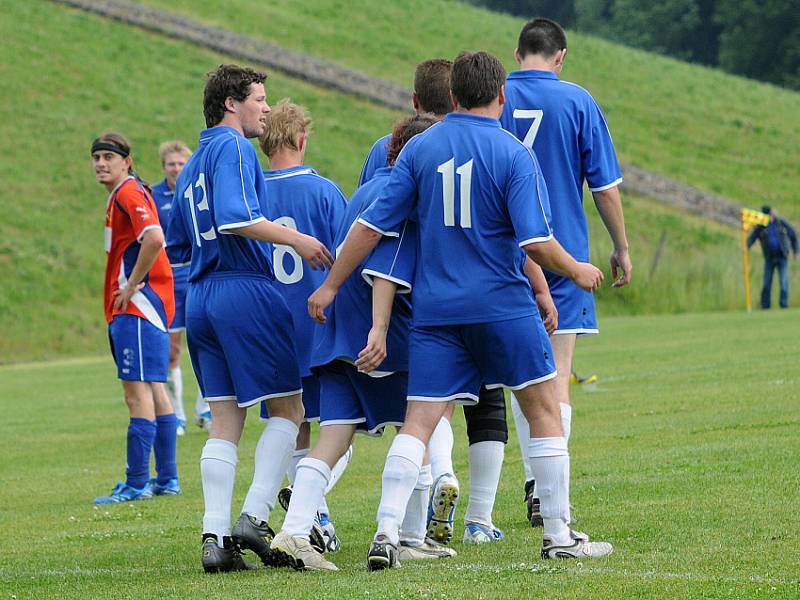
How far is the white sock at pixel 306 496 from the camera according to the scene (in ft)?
20.2

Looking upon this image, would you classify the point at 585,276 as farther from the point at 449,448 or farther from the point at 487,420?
the point at 449,448

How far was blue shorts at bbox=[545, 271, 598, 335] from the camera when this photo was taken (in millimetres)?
7305

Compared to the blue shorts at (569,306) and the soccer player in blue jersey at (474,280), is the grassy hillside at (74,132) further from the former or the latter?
the soccer player in blue jersey at (474,280)

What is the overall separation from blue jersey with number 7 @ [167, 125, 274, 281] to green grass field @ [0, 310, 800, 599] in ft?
4.80

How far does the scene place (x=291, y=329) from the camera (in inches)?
263

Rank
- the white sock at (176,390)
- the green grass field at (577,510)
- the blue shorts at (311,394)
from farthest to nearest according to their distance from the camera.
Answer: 1. the white sock at (176,390)
2. the blue shorts at (311,394)
3. the green grass field at (577,510)

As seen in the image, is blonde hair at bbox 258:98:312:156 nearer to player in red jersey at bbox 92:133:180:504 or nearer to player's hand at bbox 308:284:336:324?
player's hand at bbox 308:284:336:324

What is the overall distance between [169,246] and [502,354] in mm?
→ 2404

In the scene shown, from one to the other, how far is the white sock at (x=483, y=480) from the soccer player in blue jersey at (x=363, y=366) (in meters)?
0.43

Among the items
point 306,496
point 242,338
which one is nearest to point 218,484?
point 306,496

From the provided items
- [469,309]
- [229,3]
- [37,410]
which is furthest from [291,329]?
[229,3]

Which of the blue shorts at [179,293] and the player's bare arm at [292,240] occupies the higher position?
the player's bare arm at [292,240]

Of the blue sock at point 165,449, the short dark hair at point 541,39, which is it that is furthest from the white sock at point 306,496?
the blue sock at point 165,449

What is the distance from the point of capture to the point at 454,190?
5918 mm
